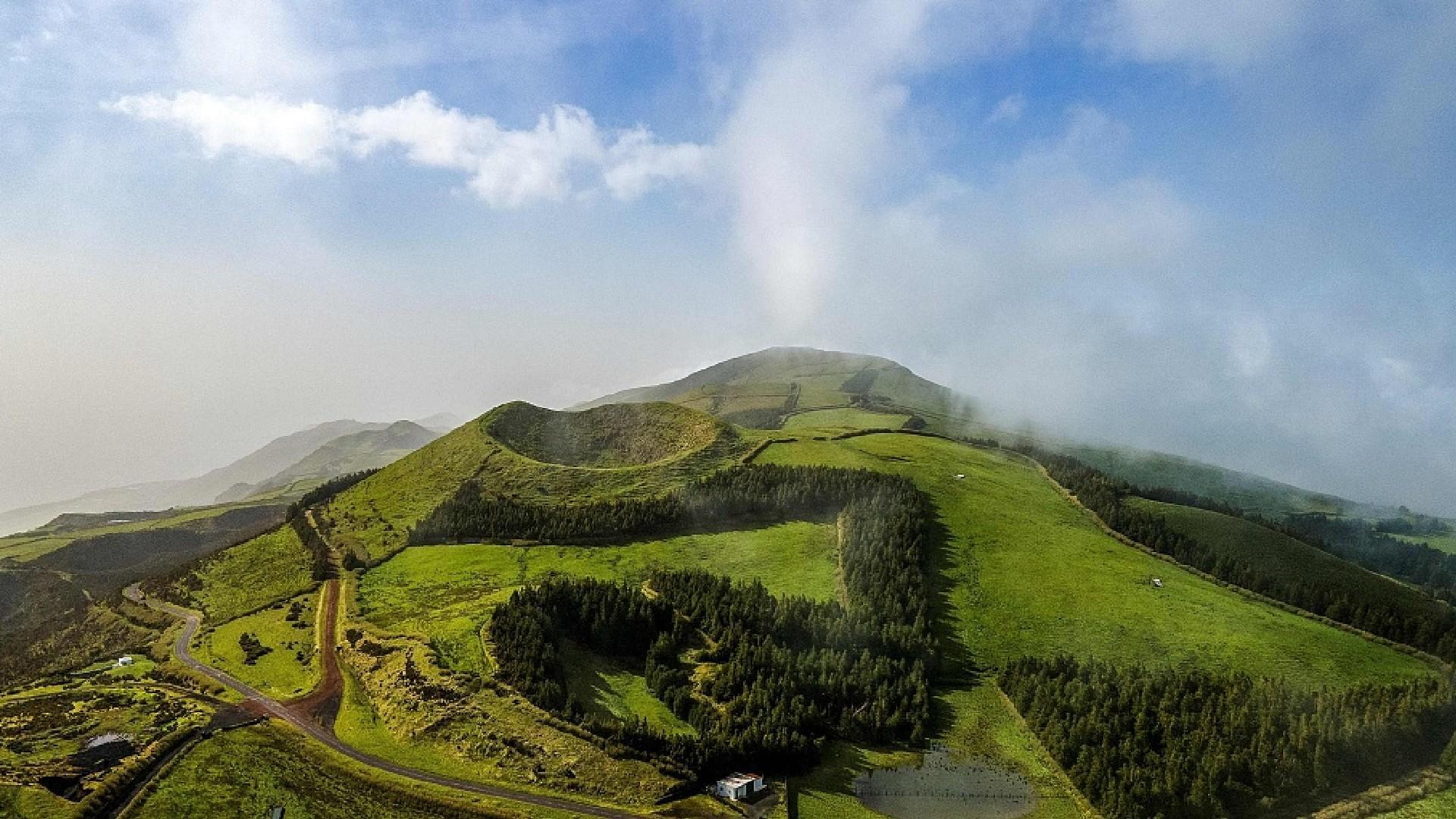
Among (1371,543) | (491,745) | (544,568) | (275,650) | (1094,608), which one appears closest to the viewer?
(491,745)

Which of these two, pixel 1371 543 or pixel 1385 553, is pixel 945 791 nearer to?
pixel 1385 553

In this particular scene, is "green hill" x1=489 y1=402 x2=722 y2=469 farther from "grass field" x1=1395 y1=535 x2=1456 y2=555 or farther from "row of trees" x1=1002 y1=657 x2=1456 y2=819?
"grass field" x1=1395 y1=535 x2=1456 y2=555

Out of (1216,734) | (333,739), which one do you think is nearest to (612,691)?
(333,739)

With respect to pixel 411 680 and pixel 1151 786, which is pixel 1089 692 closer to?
pixel 1151 786

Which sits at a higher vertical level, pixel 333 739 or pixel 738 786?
pixel 333 739

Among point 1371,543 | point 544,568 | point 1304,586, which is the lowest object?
point 1371,543

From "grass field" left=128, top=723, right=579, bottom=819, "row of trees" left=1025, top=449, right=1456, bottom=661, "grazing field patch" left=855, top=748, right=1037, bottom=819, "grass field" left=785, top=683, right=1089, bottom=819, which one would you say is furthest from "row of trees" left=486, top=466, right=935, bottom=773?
"row of trees" left=1025, top=449, right=1456, bottom=661

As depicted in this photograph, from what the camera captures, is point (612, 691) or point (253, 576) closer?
point (612, 691)
